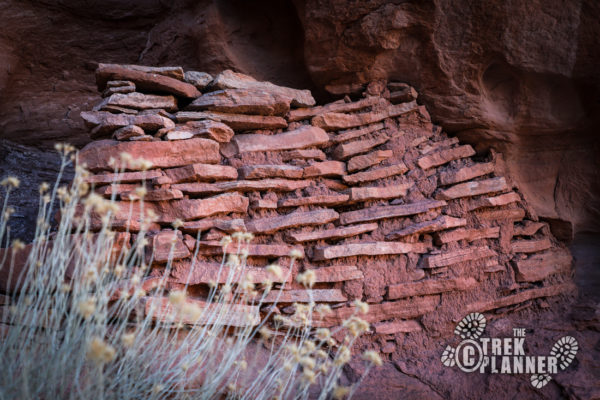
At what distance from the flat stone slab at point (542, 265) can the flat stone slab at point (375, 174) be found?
4.08 feet

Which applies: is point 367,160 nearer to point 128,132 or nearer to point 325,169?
point 325,169

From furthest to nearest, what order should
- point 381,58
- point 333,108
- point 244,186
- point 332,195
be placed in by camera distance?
point 381,58, point 333,108, point 332,195, point 244,186

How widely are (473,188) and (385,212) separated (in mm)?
874

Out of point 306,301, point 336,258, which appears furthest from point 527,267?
point 306,301

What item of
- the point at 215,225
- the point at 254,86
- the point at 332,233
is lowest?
the point at 215,225

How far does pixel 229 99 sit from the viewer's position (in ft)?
10.6

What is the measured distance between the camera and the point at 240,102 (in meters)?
3.24

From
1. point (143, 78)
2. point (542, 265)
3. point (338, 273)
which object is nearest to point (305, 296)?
point (338, 273)

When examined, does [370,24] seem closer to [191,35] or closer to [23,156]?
[191,35]

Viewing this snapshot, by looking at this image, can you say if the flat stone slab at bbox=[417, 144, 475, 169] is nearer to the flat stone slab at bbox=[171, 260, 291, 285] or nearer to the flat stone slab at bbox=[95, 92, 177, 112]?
the flat stone slab at bbox=[171, 260, 291, 285]

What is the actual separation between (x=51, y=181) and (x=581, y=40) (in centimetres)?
453

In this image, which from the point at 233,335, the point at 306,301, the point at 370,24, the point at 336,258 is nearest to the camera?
the point at 233,335

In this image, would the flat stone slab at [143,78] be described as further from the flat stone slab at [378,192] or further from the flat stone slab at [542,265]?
the flat stone slab at [542,265]

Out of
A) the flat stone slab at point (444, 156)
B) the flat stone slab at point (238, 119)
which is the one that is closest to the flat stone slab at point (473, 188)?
the flat stone slab at point (444, 156)
